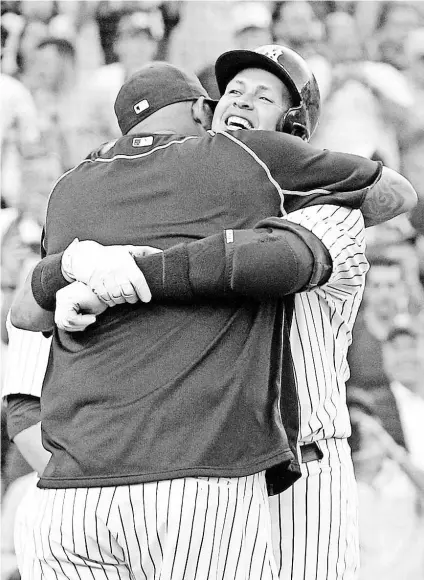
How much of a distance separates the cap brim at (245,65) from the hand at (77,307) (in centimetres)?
66

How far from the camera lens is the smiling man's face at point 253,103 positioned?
2062 mm

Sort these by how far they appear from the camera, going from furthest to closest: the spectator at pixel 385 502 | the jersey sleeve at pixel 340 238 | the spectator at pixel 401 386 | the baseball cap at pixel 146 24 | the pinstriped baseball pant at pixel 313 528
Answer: the baseball cap at pixel 146 24 < the spectator at pixel 401 386 < the spectator at pixel 385 502 < the pinstriped baseball pant at pixel 313 528 < the jersey sleeve at pixel 340 238

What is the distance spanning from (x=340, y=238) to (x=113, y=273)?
0.41 metres

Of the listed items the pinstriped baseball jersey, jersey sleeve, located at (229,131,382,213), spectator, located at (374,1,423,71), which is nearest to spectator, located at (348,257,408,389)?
spectator, located at (374,1,423,71)

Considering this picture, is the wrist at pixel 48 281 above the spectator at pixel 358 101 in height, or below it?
above

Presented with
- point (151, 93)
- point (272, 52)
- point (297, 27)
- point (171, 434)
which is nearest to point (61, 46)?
point (297, 27)

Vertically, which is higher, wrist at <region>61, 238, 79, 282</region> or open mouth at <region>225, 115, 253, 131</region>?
open mouth at <region>225, 115, 253, 131</region>

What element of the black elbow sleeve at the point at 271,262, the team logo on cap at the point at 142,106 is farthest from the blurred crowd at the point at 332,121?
the black elbow sleeve at the point at 271,262

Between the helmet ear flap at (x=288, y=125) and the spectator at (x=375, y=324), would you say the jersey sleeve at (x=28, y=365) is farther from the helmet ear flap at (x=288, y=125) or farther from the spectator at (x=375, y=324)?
the spectator at (x=375, y=324)

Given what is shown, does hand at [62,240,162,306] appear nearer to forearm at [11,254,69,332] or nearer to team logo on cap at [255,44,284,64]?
forearm at [11,254,69,332]

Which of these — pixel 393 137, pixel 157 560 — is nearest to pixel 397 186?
pixel 157 560

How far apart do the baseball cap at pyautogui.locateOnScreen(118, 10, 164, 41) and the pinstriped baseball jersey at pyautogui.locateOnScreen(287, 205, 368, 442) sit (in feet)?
9.15

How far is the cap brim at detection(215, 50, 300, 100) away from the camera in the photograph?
208 centimetres

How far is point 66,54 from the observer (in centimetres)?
469
